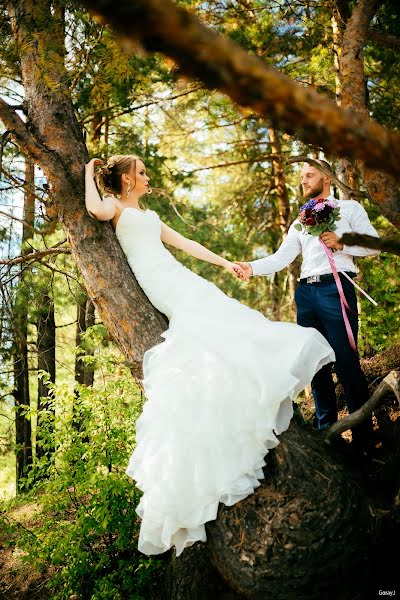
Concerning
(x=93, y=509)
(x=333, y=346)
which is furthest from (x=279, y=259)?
(x=93, y=509)

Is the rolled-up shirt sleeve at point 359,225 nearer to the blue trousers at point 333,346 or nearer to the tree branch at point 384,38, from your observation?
the blue trousers at point 333,346

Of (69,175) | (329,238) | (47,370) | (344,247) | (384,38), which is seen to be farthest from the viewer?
(47,370)

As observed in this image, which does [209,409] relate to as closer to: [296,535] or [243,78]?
[296,535]

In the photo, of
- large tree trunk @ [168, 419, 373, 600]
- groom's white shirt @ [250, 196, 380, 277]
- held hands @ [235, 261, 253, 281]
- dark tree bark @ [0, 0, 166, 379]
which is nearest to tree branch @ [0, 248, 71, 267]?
dark tree bark @ [0, 0, 166, 379]

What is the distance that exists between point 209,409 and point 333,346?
61.0 inches

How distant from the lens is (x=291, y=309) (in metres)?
10.1

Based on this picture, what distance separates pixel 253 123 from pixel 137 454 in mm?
7353

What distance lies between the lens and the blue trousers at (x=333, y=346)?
347 cm

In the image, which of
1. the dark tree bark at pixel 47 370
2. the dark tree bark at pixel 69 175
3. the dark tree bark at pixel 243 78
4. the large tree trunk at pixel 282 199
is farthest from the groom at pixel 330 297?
the large tree trunk at pixel 282 199

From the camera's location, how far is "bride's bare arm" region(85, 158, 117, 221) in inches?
127

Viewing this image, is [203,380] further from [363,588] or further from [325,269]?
[325,269]

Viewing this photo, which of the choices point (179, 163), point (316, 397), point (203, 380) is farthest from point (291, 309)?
point (203, 380)

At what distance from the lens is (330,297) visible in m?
3.63

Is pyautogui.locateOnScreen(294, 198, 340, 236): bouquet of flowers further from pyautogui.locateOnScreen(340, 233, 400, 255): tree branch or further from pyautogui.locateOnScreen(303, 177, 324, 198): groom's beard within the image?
pyautogui.locateOnScreen(340, 233, 400, 255): tree branch
